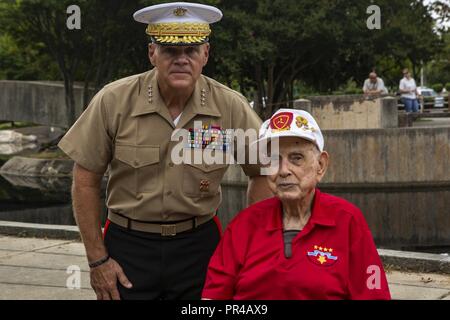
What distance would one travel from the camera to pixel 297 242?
10.8 feet

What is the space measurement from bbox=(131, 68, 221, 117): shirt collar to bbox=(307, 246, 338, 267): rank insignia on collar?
42.3 inches

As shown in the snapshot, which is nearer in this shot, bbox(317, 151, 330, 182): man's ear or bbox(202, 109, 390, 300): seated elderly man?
bbox(202, 109, 390, 300): seated elderly man

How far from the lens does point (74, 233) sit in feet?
30.2

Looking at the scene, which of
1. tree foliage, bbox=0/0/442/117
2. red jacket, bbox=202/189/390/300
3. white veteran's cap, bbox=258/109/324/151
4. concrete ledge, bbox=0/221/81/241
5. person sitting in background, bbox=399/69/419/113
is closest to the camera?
red jacket, bbox=202/189/390/300

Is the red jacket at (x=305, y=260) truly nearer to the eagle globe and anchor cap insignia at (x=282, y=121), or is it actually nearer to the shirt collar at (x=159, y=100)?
the eagle globe and anchor cap insignia at (x=282, y=121)

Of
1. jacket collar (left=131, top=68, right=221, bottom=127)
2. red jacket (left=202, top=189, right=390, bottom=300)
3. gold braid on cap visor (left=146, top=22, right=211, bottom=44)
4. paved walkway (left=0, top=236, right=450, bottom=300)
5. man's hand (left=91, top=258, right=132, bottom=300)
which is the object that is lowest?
paved walkway (left=0, top=236, right=450, bottom=300)

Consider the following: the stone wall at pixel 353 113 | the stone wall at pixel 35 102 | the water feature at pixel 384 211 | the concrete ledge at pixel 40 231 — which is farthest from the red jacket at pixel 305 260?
the stone wall at pixel 35 102

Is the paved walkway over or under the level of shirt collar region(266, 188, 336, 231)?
under

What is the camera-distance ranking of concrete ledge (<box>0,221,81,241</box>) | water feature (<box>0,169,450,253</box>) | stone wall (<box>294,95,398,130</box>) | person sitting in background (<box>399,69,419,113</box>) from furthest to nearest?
1. person sitting in background (<box>399,69,419,113</box>)
2. stone wall (<box>294,95,398,130</box>)
3. water feature (<box>0,169,450,253</box>)
4. concrete ledge (<box>0,221,81,241</box>)

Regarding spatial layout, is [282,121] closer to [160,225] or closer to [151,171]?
[151,171]

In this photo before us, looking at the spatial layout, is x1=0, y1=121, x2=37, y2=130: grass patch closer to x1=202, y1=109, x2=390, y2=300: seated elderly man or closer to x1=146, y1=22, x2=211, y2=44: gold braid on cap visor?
x1=146, y1=22, x2=211, y2=44: gold braid on cap visor

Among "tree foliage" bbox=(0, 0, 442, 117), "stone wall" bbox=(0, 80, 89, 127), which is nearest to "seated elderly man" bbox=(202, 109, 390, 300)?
"tree foliage" bbox=(0, 0, 442, 117)

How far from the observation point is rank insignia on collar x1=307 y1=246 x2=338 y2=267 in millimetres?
3199

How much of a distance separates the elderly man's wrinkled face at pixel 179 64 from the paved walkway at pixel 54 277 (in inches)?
124
